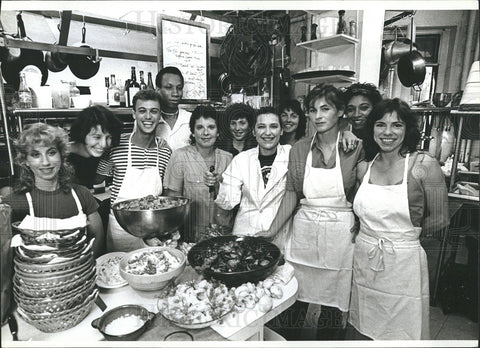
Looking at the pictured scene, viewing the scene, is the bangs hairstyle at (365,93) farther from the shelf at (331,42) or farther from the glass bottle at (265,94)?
the glass bottle at (265,94)

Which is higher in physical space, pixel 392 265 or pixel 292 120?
pixel 292 120

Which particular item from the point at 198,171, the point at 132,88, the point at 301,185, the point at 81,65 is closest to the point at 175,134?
the point at 198,171

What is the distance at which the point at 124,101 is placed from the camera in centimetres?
231

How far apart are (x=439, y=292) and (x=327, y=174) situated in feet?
4.71

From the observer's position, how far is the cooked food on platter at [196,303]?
2.83 feet

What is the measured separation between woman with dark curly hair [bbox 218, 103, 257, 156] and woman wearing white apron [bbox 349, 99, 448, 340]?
0.72 m

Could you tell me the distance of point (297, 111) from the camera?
1875 mm

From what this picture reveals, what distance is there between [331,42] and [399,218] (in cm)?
142

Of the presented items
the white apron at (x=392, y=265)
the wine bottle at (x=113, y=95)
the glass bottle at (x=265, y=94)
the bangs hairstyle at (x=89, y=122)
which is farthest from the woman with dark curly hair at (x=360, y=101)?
the wine bottle at (x=113, y=95)

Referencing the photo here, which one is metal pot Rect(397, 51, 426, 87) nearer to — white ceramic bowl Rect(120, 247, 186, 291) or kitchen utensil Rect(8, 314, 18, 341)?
white ceramic bowl Rect(120, 247, 186, 291)

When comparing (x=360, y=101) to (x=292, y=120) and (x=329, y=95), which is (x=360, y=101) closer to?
(x=329, y=95)

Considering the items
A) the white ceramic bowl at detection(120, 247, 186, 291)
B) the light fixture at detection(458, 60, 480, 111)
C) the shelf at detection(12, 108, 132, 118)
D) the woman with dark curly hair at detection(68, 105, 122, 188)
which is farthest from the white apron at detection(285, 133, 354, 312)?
the shelf at detection(12, 108, 132, 118)

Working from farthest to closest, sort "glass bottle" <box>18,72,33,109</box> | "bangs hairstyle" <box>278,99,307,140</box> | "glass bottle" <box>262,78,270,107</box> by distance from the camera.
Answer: "glass bottle" <box>262,78,270,107</box> → "bangs hairstyle" <box>278,99,307,140</box> → "glass bottle" <box>18,72,33,109</box>

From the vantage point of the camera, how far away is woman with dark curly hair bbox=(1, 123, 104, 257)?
102 cm
